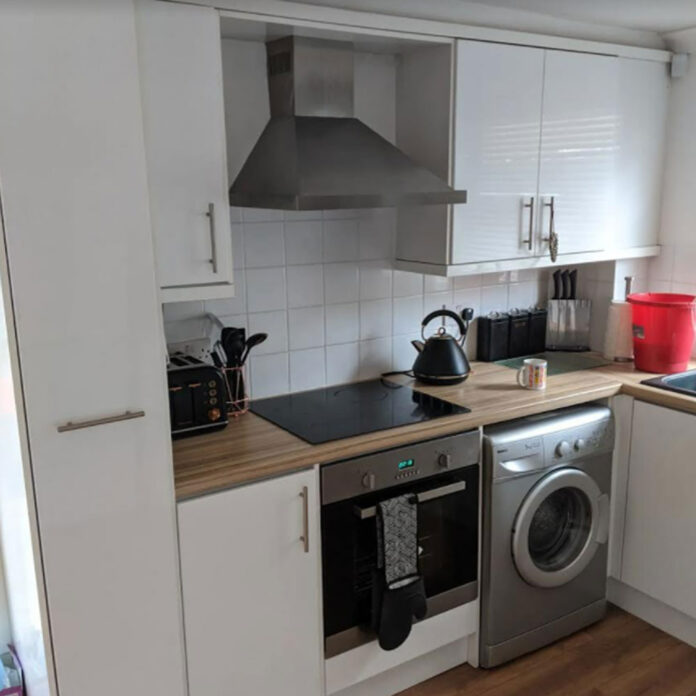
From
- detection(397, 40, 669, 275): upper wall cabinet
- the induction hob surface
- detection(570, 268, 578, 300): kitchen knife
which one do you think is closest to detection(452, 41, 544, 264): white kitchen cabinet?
detection(397, 40, 669, 275): upper wall cabinet

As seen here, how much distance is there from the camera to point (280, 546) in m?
1.96

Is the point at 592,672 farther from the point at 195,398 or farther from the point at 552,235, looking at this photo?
the point at 195,398

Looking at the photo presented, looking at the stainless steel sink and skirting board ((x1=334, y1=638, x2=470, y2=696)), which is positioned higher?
the stainless steel sink

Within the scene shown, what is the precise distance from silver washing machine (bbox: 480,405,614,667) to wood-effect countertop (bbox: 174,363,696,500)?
65mm

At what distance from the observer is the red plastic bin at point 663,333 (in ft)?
8.81

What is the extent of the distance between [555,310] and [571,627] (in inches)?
48.8

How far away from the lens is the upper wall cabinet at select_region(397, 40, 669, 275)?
2.37 metres

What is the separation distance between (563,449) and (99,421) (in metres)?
1.49

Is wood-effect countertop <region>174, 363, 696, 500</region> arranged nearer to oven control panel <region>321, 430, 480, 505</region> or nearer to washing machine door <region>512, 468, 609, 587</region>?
oven control panel <region>321, 430, 480, 505</region>

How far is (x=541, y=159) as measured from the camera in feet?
8.30

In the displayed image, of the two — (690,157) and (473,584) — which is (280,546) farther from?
(690,157)

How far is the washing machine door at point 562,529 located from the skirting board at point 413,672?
1.14ft

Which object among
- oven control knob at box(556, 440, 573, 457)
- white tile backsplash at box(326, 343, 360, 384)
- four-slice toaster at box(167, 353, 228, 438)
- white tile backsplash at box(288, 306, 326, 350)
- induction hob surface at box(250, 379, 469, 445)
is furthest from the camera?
white tile backsplash at box(326, 343, 360, 384)

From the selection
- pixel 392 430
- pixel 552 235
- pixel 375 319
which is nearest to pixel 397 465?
pixel 392 430
